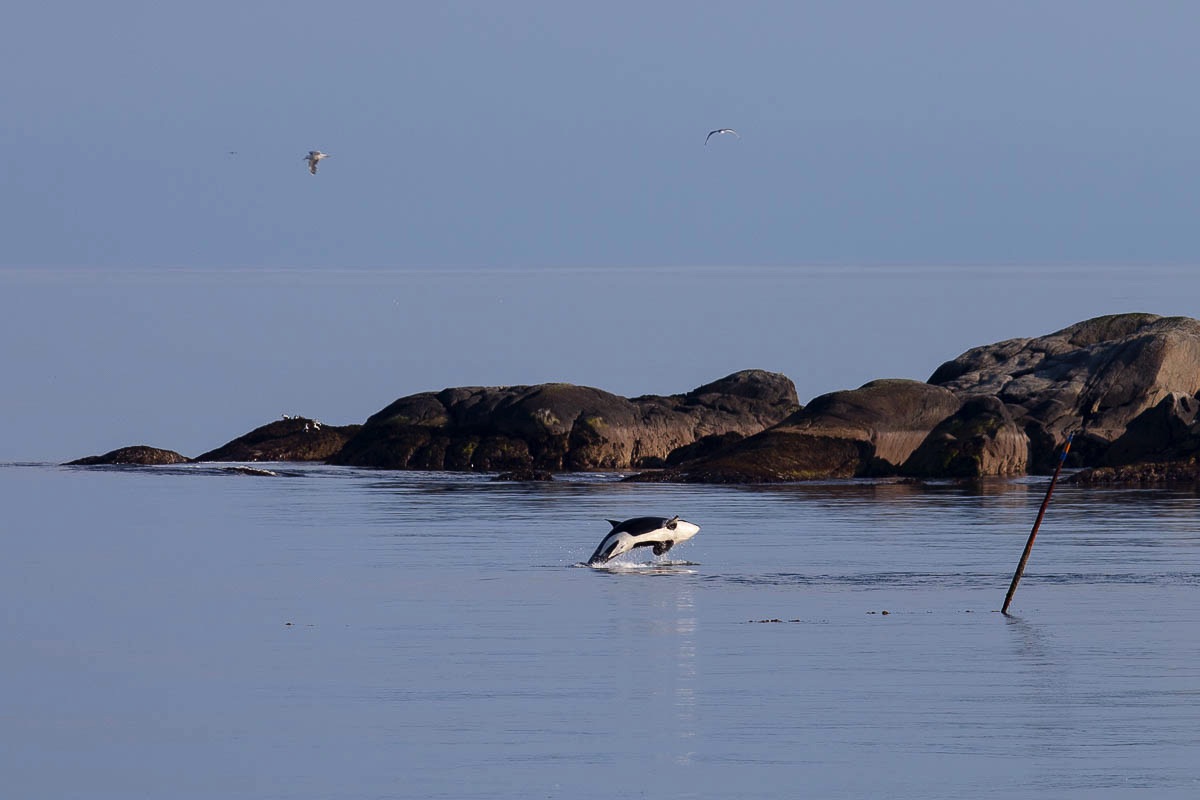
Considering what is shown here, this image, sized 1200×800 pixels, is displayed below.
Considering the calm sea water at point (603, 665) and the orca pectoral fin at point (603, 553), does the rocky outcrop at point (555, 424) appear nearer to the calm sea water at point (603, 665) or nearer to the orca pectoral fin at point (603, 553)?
the calm sea water at point (603, 665)

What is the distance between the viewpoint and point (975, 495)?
57.3 metres

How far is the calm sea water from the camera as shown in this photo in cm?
1631

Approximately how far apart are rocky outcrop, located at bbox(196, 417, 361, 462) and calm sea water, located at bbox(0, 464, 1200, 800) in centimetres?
5402

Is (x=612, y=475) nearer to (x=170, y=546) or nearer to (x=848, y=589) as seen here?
(x=170, y=546)

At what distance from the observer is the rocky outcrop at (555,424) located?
8331cm

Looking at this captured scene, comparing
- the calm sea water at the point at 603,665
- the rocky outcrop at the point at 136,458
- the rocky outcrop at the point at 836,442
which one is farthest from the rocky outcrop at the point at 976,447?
the rocky outcrop at the point at 136,458

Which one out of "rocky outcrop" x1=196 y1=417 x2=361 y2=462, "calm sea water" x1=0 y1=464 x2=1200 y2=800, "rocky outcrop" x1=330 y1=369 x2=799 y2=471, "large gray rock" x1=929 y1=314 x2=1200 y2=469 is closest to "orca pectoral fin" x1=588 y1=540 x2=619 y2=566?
"calm sea water" x1=0 y1=464 x2=1200 y2=800

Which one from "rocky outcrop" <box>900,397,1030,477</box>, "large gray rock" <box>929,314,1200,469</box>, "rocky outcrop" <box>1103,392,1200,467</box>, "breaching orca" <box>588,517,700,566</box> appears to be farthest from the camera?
"large gray rock" <box>929,314,1200,469</box>

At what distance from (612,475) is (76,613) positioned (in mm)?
48650

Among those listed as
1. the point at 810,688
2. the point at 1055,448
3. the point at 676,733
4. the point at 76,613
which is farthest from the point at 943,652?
the point at 1055,448

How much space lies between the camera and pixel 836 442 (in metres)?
70.9

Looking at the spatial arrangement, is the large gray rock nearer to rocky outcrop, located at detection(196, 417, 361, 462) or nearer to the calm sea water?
A: the calm sea water

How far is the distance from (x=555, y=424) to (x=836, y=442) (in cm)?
1643

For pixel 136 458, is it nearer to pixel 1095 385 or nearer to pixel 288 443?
pixel 288 443
